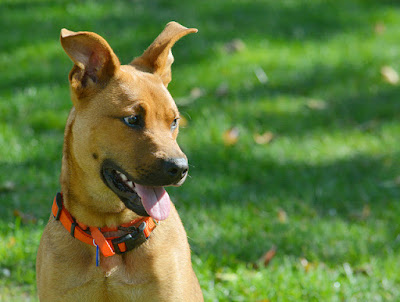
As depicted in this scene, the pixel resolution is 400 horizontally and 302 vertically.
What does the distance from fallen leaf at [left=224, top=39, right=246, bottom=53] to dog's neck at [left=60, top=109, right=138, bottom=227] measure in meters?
5.53

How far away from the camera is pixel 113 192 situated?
3705 mm

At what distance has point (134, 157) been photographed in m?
3.54

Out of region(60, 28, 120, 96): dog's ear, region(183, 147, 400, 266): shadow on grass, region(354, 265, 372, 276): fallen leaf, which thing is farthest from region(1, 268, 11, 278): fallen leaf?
region(354, 265, 372, 276): fallen leaf

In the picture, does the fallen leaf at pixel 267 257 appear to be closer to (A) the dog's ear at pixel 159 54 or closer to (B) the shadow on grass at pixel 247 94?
(B) the shadow on grass at pixel 247 94

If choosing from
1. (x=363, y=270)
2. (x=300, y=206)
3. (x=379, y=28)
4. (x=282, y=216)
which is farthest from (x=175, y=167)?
(x=379, y=28)

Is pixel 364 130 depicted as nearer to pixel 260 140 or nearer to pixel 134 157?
pixel 260 140

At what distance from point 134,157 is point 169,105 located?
1.36ft

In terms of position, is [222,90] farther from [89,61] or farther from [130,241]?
[130,241]

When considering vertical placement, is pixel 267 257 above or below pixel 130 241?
below

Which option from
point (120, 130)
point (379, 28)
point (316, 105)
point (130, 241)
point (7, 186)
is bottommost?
point (379, 28)

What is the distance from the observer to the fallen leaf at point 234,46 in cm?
910

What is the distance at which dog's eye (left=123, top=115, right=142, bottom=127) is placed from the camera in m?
3.62

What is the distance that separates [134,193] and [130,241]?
301 mm

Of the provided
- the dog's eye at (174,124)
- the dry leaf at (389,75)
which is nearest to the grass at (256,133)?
the dry leaf at (389,75)
